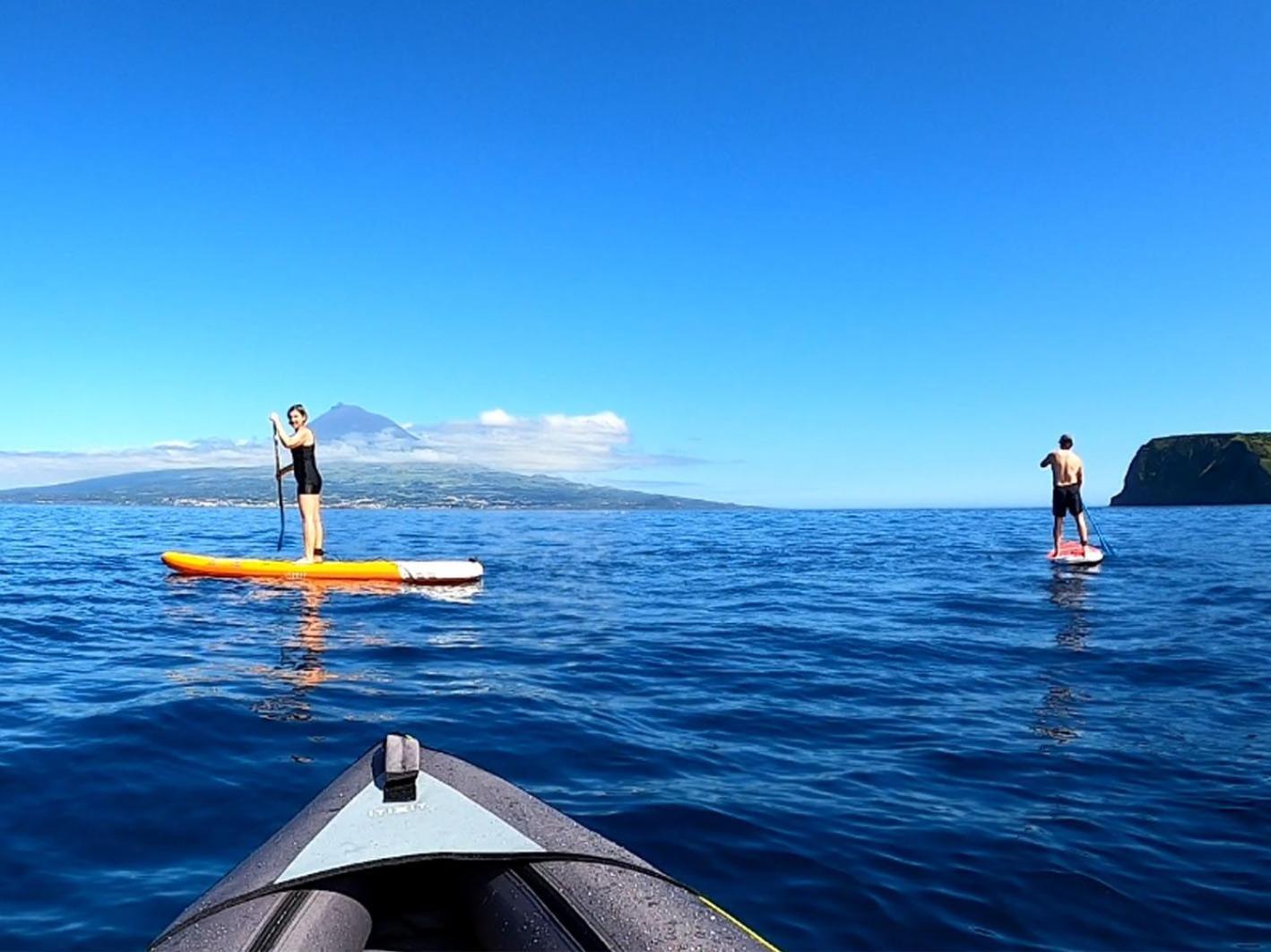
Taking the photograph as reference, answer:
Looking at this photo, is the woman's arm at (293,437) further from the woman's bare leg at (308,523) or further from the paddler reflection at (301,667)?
the paddler reflection at (301,667)

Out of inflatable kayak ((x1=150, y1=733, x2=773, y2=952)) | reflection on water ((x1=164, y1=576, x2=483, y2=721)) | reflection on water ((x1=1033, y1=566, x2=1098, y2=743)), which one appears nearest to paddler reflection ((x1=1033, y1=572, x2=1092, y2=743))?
reflection on water ((x1=1033, y1=566, x2=1098, y2=743))

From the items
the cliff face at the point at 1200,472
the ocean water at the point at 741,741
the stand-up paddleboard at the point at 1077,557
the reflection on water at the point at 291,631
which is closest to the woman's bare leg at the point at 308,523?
the reflection on water at the point at 291,631

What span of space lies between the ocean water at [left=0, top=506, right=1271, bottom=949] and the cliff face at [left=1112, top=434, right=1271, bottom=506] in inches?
5555

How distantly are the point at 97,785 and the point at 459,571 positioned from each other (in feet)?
36.0

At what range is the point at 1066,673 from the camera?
904 cm

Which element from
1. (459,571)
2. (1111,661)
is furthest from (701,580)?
(1111,661)

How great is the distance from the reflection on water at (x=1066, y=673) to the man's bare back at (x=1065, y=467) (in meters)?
5.46

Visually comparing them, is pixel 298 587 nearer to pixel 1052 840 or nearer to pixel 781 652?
pixel 781 652

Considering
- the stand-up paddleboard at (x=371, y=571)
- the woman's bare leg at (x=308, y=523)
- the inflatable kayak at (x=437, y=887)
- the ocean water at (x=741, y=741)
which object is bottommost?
the ocean water at (x=741, y=741)

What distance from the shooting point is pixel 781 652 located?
10.4 m

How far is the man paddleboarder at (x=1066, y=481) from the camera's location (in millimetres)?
20938

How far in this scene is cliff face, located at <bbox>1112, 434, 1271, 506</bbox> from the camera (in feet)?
423

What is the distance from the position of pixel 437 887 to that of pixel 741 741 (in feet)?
11.9

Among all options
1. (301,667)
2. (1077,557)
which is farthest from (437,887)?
(1077,557)
